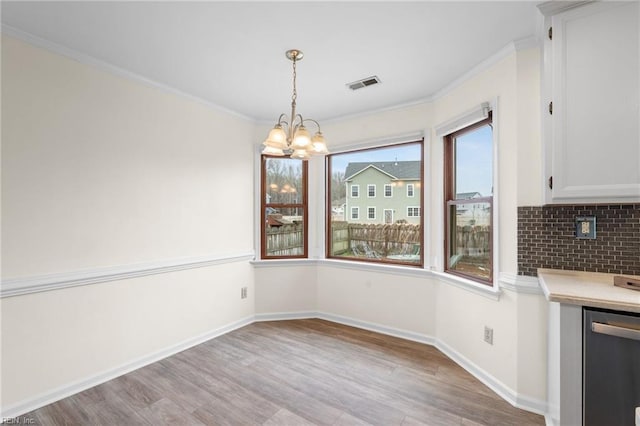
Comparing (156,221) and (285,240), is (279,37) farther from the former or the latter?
(285,240)

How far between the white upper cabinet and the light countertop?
49cm

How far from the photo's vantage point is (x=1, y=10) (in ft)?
6.13

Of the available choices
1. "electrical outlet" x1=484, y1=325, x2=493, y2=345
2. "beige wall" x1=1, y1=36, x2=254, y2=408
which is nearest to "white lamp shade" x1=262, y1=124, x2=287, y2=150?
"beige wall" x1=1, y1=36, x2=254, y2=408

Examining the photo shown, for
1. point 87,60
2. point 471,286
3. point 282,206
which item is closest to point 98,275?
point 87,60

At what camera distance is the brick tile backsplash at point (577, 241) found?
74.9 inches

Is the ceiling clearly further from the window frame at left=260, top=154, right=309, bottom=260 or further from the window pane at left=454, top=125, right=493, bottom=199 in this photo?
the window frame at left=260, top=154, right=309, bottom=260

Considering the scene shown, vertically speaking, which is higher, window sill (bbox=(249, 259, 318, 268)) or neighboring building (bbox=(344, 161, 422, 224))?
neighboring building (bbox=(344, 161, 422, 224))

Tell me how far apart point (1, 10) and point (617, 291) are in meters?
3.95

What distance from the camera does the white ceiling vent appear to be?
9.11 ft

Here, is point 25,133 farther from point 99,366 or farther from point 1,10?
point 99,366

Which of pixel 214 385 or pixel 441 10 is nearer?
pixel 441 10

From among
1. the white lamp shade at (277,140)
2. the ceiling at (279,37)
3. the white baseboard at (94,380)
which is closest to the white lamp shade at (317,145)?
the white lamp shade at (277,140)

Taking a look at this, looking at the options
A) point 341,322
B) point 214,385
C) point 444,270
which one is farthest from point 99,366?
point 444,270

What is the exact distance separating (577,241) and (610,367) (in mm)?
914
